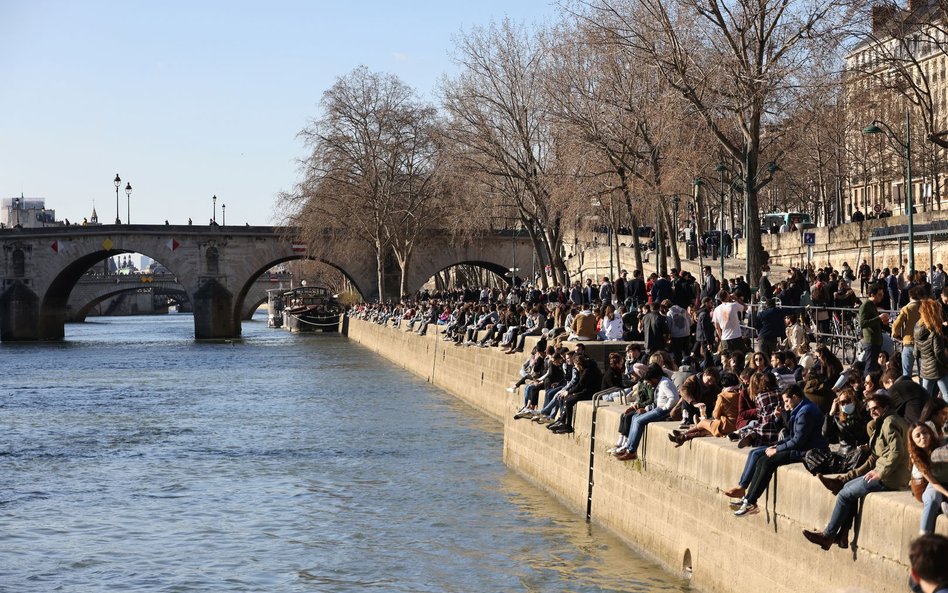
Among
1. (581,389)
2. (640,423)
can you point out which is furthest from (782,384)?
(581,389)

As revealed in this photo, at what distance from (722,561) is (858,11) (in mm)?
18825

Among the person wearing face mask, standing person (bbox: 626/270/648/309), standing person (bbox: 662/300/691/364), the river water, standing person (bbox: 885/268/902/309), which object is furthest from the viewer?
standing person (bbox: 626/270/648/309)

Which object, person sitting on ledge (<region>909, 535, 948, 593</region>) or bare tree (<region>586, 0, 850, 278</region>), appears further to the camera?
bare tree (<region>586, 0, 850, 278</region>)

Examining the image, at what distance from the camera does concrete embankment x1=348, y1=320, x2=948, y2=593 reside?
1073 cm

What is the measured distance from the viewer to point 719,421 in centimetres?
1446

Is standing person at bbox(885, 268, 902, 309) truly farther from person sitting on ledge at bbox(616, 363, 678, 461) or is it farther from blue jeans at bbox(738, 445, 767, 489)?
blue jeans at bbox(738, 445, 767, 489)

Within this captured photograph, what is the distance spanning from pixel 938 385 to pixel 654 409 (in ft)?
10.1

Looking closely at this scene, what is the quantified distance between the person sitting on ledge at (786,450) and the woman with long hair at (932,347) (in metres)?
3.06

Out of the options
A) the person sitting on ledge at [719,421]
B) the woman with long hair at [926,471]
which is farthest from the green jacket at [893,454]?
the person sitting on ledge at [719,421]

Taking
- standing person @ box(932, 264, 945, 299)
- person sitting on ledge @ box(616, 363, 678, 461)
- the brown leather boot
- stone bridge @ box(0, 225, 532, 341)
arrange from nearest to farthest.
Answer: the brown leather boot
person sitting on ledge @ box(616, 363, 678, 461)
standing person @ box(932, 264, 945, 299)
stone bridge @ box(0, 225, 532, 341)

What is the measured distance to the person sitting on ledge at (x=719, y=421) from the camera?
14.4 metres

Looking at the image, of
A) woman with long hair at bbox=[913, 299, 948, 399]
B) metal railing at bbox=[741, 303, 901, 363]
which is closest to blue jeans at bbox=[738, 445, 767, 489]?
woman with long hair at bbox=[913, 299, 948, 399]

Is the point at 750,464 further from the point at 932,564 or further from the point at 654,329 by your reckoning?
the point at 654,329

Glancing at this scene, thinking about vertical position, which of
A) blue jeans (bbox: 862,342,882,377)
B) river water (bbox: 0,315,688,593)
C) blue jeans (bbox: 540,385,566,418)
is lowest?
river water (bbox: 0,315,688,593)
